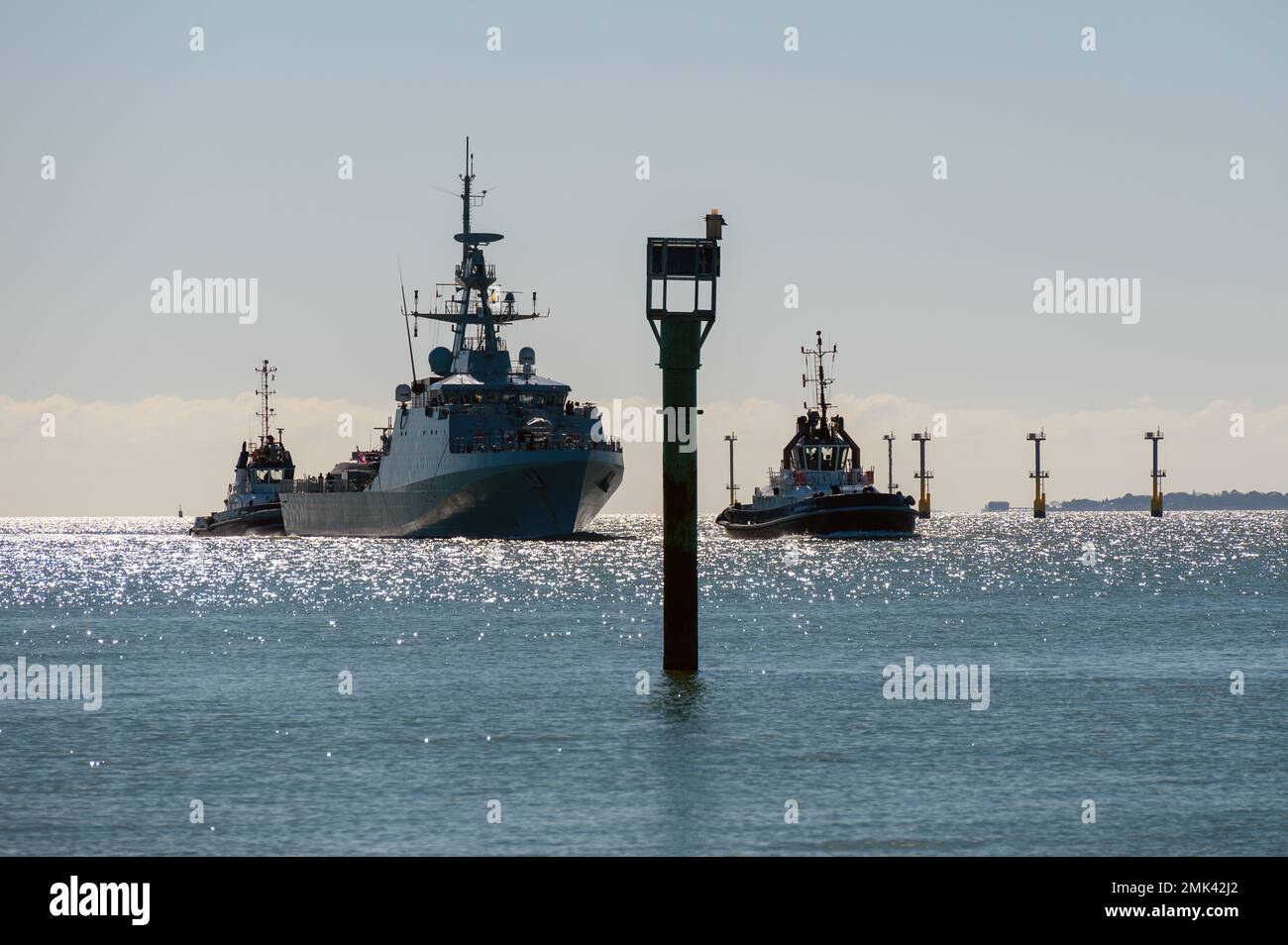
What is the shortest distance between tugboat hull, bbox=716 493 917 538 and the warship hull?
18173 mm

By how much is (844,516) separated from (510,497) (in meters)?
31.5

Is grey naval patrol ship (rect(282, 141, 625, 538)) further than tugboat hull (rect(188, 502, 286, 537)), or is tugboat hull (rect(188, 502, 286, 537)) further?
tugboat hull (rect(188, 502, 286, 537))

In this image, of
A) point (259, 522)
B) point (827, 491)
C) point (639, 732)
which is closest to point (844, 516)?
point (827, 491)

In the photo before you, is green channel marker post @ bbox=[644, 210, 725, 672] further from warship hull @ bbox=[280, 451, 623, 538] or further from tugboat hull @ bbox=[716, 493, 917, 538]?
tugboat hull @ bbox=[716, 493, 917, 538]

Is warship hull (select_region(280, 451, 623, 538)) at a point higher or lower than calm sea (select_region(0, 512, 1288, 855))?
higher

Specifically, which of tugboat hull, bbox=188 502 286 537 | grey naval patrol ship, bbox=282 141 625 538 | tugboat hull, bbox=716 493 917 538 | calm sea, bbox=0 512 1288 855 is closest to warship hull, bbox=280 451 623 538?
grey naval patrol ship, bbox=282 141 625 538

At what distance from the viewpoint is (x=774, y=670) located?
4278 cm

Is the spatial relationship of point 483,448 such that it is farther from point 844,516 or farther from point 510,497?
point 844,516

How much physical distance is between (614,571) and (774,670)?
198 feet

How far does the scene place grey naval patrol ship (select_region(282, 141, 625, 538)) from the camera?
4577 inches

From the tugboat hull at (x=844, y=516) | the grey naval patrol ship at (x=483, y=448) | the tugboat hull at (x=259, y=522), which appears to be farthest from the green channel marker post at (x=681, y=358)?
the tugboat hull at (x=259, y=522)

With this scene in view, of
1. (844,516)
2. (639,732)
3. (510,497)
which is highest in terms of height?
(510,497)

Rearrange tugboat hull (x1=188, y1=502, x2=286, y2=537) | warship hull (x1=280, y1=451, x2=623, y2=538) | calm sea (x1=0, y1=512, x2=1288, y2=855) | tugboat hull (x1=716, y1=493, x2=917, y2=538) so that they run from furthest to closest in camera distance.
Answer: tugboat hull (x1=188, y1=502, x2=286, y2=537) → tugboat hull (x1=716, y1=493, x2=917, y2=538) → warship hull (x1=280, y1=451, x2=623, y2=538) → calm sea (x1=0, y1=512, x2=1288, y2=855)

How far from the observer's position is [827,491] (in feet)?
447
